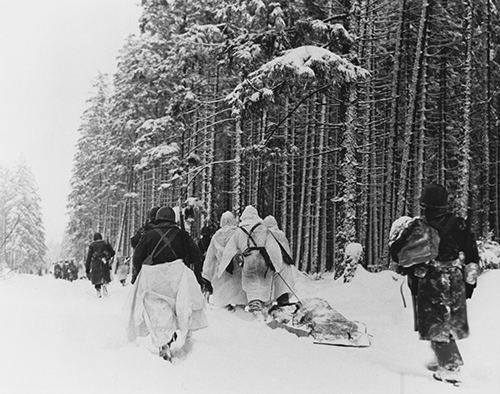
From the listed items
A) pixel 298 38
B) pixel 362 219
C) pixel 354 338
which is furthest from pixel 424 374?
pixel 362 219

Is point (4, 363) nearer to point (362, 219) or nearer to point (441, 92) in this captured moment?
point (362, 219)

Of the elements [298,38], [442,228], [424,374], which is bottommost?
[424,374]

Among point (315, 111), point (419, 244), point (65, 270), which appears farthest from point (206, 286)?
point (65, 270)

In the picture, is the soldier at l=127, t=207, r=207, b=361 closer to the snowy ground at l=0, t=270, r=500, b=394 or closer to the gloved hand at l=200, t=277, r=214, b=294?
the snowy ground at l=0, t=270, r=500, b=394

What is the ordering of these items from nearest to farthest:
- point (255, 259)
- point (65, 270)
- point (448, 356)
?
point (448, 356) → point (255, 259) → point (65, 270)

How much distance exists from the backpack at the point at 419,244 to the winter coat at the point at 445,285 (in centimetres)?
9

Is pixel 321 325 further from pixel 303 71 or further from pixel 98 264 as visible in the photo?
pixel 98 264

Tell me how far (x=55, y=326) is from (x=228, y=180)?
25.3m

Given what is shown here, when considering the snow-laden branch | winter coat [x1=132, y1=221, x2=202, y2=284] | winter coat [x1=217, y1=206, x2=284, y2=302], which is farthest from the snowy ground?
the snow-laden branch

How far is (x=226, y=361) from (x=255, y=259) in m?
3.39

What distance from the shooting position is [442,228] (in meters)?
5.84

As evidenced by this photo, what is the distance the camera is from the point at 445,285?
5762 millimetres

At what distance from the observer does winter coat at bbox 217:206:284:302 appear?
30.2 feet

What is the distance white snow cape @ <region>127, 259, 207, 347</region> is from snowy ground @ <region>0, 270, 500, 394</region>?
0.29 metres
